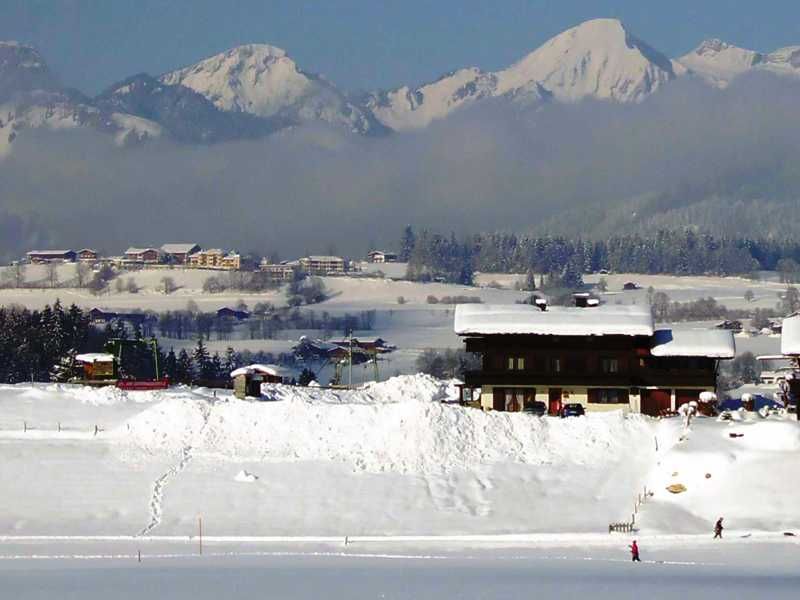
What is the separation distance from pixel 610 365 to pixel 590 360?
2.82 feet

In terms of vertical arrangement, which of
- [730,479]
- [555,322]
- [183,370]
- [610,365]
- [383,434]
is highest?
[555,322]

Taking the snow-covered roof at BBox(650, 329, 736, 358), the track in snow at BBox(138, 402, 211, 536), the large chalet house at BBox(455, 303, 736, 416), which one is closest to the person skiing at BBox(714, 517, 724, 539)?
the large chalet house at BBox(455, 303, 736, 416)

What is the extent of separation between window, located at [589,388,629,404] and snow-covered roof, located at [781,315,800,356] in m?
6.77

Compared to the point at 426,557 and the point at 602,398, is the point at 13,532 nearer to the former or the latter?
the point at 426,557

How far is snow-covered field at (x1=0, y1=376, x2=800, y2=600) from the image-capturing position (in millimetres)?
A: 43344

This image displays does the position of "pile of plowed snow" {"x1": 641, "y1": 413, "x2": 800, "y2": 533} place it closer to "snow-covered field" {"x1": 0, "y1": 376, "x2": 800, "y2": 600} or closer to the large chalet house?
"snow-covered field" {"x1": 0, "y1": 376, "x2": 800, "y2": 600}

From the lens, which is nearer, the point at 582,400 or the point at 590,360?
the point at 582,400

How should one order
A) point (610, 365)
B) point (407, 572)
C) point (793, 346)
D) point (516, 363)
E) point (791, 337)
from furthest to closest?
point (516, 363)
point (610, 365)
point (791, 337)
point (793, 346)
point (407, 572)

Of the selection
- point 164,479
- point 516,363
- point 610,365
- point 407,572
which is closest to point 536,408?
point 516,363

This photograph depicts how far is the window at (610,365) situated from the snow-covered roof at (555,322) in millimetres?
1198

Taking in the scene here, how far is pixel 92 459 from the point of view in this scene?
57.6 metres

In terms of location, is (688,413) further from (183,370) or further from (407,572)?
(183,370)

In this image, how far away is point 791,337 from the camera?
65.7 m

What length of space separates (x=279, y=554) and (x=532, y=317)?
77.2ft
